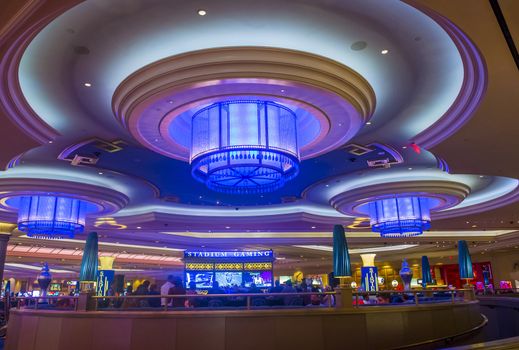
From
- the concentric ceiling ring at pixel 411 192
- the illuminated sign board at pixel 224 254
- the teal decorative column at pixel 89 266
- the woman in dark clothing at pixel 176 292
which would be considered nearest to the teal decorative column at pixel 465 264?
the concentric ceiling ring at pixel 411 192

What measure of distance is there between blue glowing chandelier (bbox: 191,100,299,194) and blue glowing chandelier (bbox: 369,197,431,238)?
628cm

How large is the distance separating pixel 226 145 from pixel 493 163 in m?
5.08

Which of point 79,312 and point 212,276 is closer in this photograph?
point 79,312

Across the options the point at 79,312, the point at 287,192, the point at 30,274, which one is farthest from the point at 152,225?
the point at 30,274

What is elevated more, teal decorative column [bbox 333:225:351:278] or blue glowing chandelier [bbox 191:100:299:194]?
blue glowing chandelier [bbox 191:100:299:194]

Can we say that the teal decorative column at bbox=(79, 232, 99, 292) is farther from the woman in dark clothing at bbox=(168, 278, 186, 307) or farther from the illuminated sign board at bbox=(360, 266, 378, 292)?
the illuminated sign board at bbox=(360, 266, 378, 292)

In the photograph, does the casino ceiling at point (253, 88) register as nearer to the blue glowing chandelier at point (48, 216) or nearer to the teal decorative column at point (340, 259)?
the blue glowing chandelier at point (48, 216)

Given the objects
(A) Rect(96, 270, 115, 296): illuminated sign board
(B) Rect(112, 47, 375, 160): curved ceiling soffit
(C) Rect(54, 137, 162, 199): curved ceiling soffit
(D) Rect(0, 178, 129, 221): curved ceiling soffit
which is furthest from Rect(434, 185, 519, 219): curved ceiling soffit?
(A) Rect(96, 270, 115, 296): illuminated sign board

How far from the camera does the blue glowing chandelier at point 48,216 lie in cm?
1059

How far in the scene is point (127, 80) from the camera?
17.4 feet

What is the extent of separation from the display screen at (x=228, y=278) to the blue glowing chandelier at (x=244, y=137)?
40.1ft

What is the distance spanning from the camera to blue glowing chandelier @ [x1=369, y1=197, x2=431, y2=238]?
1131cm

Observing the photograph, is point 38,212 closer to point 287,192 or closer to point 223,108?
point 287,192

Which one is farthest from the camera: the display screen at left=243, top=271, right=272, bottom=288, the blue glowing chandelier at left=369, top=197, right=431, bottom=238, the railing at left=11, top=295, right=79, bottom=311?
the display screen at left=243, top=271, right=272, bottom=288
